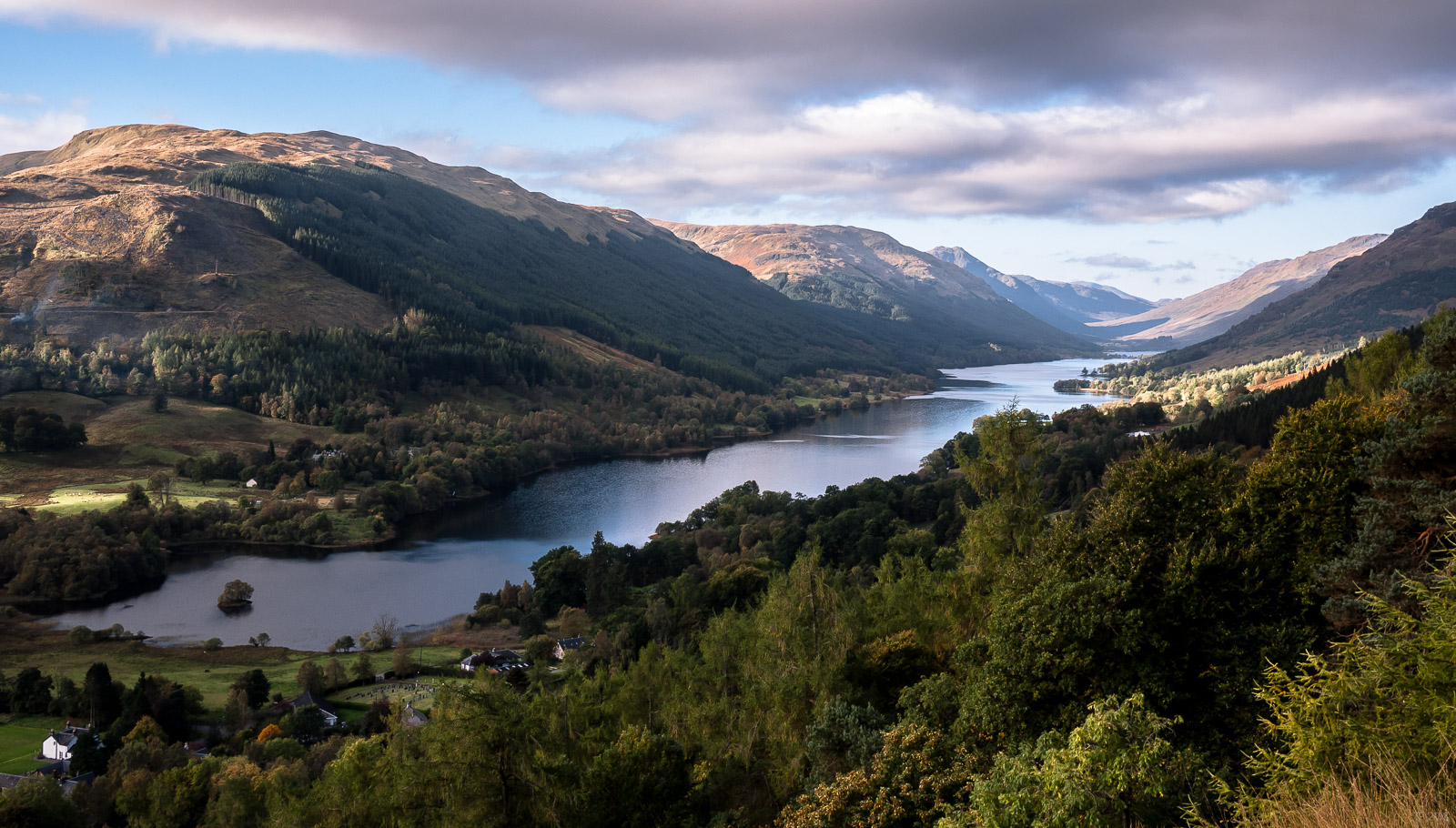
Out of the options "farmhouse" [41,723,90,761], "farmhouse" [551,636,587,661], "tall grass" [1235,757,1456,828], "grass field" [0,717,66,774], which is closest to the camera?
"tall grass" [1235,757,1456,828]

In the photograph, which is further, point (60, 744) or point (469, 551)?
point (469, 551)

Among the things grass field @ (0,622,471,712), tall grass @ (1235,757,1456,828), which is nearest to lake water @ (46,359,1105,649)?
grass field @ (0,622,471,712)

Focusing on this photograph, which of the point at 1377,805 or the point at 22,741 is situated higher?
the point at 1377,805

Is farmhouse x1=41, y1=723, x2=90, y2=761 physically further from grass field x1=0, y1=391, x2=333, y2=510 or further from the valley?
grass field x1=0, y1=391, x2=333, y2=510

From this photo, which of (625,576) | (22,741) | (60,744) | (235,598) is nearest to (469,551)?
(235,598)

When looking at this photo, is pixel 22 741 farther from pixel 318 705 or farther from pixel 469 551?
pixel 469 551

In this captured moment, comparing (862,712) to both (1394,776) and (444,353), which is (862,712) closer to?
(1394,776)

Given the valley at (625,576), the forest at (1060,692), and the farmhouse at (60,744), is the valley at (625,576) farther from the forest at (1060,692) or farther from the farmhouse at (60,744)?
the farmhouse at (60,744)

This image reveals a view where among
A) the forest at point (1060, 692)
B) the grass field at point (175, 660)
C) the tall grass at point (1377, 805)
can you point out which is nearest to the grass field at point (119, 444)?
the grass field at point (175, 660)

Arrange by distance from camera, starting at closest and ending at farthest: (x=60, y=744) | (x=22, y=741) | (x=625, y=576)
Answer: (x=60, y=744)
(x=22, y=741)
(x=625, y=576)
